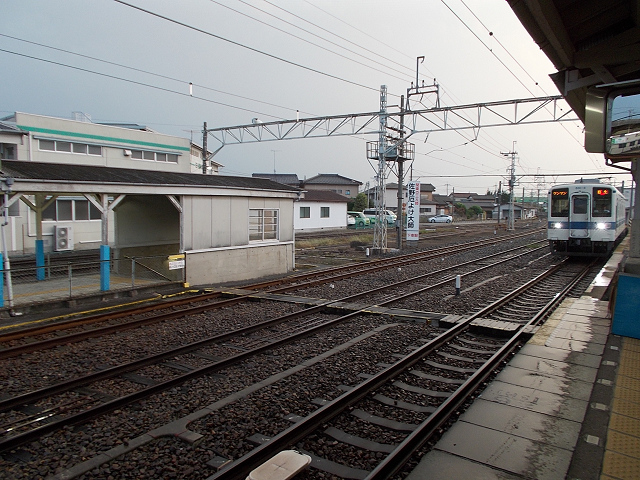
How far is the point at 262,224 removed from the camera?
616 inches

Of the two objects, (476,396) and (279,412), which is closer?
(279,412)

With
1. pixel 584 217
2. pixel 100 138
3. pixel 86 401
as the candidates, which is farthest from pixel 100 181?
pixel 584 217

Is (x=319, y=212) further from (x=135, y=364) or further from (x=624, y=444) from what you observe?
(x=624, y=444)

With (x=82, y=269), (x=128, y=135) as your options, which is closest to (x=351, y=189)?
(x=128, y=135)

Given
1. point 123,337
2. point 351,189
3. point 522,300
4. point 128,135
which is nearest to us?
point 123,337

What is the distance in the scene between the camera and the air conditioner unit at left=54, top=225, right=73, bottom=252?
1850cm

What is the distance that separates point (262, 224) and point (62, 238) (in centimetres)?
937

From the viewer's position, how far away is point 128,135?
2609 cm

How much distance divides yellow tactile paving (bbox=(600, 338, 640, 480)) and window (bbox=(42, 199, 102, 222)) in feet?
74.5

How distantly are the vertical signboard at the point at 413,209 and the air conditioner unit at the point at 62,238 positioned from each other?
17.6 meters

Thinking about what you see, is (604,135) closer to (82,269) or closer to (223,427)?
(223,427)

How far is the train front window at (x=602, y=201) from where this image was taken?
59.6 feet

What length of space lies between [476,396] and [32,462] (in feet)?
15.7

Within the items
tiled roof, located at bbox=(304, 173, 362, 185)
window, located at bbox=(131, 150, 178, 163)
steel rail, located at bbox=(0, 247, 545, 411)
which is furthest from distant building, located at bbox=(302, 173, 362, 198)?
steel rail, located at bbox=(0, 247, 545, 411)
